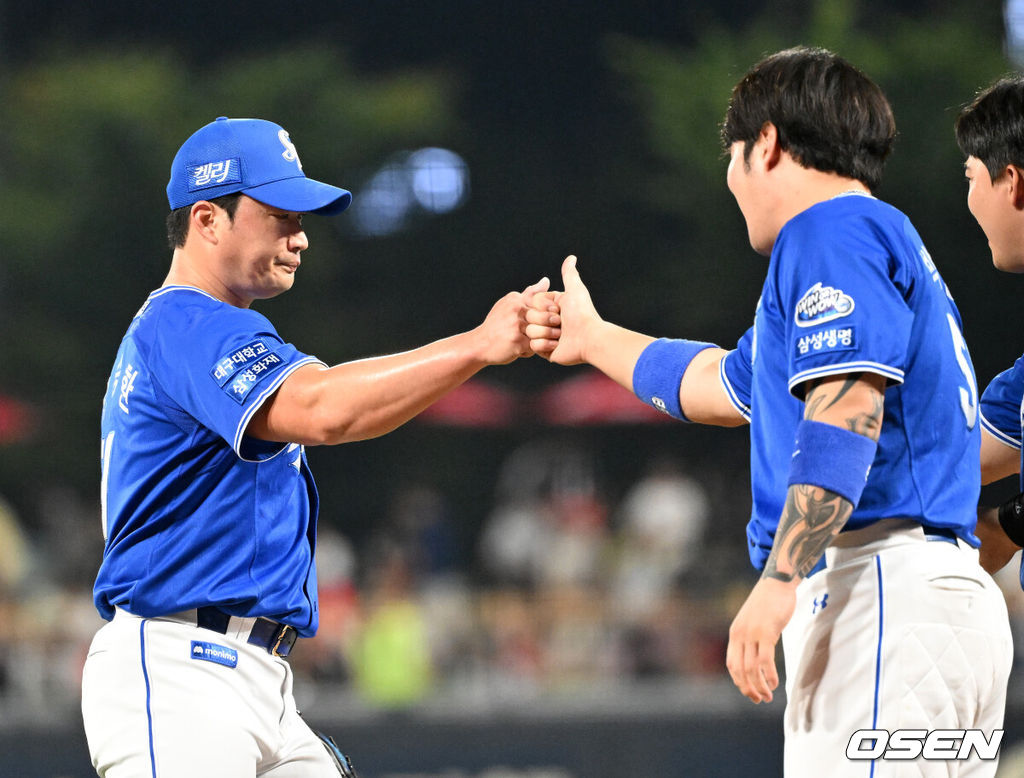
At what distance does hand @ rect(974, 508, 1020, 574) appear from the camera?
3.69 m

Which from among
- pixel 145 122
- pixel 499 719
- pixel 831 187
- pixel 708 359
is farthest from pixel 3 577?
pixel 831 187

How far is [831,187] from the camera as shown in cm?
305

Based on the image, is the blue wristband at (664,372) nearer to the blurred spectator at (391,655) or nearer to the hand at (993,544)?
the hand at (993,544)

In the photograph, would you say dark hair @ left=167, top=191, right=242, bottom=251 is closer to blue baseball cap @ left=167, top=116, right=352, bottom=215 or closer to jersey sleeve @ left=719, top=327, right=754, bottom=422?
blue baseball cap @ left=167, top=116, right=352, bottom=215

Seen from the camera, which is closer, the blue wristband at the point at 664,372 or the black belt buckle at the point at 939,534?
the black belt buckle at the point at 939,534

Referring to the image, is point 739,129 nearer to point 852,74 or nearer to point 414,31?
point 852,74

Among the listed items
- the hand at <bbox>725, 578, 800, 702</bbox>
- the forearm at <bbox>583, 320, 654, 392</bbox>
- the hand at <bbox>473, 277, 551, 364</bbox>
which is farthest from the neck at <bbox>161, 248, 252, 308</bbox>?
the hand at <bbox>725, 578, 800, 702</bbox>

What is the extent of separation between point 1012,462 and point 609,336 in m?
1.24

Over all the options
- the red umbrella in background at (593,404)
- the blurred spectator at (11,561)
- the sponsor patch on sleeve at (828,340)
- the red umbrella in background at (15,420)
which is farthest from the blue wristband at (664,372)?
the red umbrella in background at (15,420)

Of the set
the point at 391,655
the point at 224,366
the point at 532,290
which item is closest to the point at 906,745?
the point at 532,290

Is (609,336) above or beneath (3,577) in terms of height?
above

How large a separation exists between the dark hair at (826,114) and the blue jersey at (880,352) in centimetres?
15

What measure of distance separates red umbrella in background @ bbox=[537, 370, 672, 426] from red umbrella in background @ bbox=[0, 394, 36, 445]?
6726 millimetres

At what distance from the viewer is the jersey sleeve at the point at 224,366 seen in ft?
10.8
